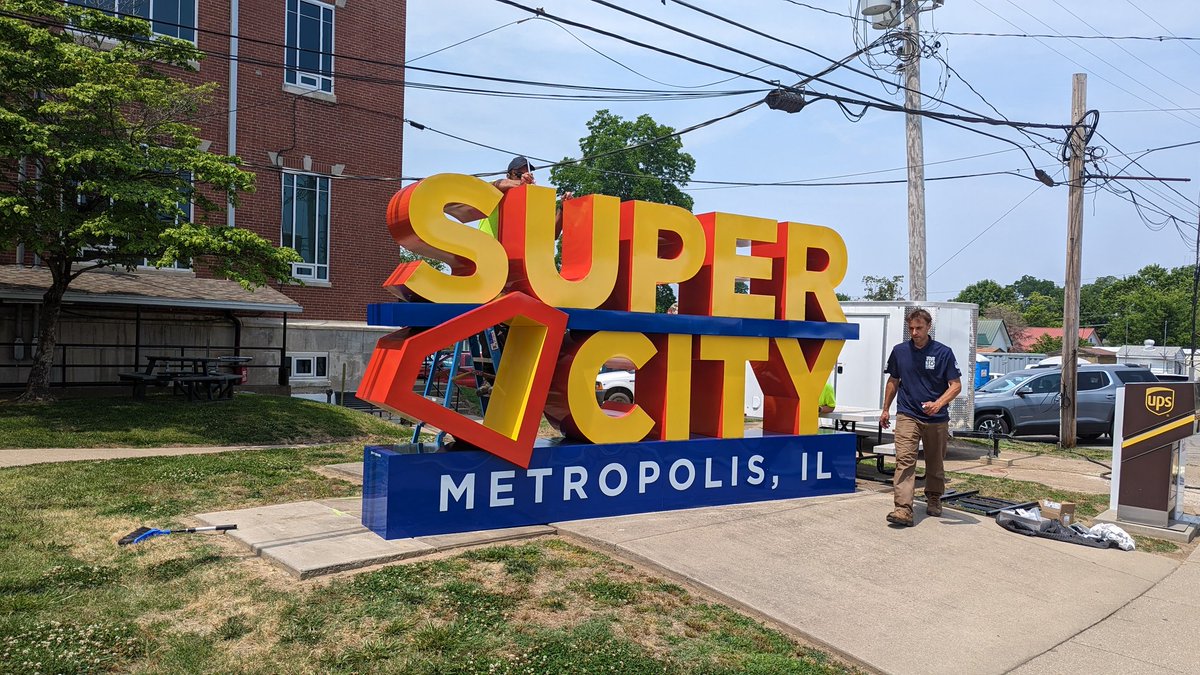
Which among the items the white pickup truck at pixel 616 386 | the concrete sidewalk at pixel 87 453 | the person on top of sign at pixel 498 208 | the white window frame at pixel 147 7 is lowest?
the concrete sidewalk at pixel 87 453

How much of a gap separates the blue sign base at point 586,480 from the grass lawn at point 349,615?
57 centimetres

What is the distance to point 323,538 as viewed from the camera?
6.36 m

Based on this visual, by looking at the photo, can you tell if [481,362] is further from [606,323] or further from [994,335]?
[994,335]

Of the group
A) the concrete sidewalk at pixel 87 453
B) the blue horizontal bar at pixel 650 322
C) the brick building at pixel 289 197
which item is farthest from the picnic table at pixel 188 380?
the blue horizontal bar at pixel 650 322

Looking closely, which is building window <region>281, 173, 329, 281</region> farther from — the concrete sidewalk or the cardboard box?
the cardboard box

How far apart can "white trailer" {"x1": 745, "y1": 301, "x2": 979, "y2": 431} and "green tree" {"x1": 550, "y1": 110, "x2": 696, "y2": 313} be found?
33.7 m

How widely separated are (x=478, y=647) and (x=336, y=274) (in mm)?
17403

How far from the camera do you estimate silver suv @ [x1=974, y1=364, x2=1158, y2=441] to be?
59.1 feet

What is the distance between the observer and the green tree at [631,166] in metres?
50.0

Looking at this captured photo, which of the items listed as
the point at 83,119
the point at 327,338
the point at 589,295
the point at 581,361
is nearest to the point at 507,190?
the point at 589,295

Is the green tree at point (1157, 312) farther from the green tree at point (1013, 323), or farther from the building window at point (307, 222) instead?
the building window at point (307, 222)

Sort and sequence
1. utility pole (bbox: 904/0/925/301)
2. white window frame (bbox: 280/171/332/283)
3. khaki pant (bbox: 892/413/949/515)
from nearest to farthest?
khaki pant (bbox: 892/413/949/515)
utility pole (bbox: 904/0/925/301)
white window frame (bbox: 280/171/332/283)

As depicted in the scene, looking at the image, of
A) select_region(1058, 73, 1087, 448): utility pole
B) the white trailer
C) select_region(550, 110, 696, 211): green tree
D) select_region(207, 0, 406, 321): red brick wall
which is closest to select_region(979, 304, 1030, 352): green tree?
select_region(550, 110, 696, 211): green tree

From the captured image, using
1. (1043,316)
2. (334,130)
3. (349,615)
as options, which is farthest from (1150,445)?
(1043,316)
